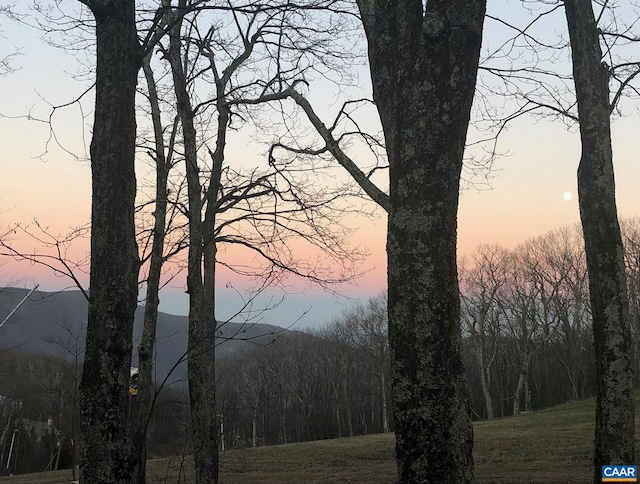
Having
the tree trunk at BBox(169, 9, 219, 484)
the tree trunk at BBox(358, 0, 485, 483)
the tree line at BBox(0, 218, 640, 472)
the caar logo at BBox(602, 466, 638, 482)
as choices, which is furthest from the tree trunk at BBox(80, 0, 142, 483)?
the tree line at BBox(0, 218, 640, 472)

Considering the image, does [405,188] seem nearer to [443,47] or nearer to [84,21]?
[443,47]

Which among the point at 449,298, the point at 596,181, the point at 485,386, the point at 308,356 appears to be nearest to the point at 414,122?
the point at 449,298

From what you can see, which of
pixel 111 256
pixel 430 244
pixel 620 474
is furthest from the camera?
pixel 620 474

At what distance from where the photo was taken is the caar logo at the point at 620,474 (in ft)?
14.5

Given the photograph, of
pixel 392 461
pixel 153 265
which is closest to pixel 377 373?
pixel 392 461

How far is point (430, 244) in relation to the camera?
2057 millimetres

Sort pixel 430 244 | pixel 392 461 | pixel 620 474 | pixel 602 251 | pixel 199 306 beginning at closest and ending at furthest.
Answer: pixel 430 244 < pixel 620 474 < pixel 602 251 < pixel 199 306 < pixel 392 461

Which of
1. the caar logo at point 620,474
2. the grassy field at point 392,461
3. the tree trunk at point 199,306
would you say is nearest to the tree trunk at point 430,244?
the caar logo at point 620,474

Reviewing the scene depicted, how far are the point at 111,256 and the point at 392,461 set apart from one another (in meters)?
17.6

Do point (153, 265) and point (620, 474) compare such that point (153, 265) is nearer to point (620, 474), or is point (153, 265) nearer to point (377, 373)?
point (620, 474)

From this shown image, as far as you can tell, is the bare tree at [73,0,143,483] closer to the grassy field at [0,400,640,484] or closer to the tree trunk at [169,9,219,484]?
the tree trunk at [169,9,219,484]

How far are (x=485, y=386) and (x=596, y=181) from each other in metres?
37.1

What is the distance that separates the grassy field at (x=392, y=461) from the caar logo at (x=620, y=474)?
24.6 ft

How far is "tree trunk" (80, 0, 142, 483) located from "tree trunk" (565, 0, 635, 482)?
13.6ft
